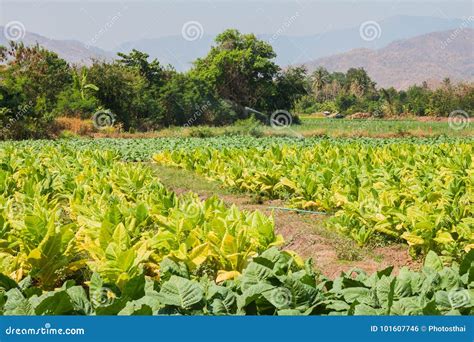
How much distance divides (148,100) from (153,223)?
34.2 meters

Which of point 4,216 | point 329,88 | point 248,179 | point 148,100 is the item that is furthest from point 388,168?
point 329,88

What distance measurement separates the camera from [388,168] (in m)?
9.56

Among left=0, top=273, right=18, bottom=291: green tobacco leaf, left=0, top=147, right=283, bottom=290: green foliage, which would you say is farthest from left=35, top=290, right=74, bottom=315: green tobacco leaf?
left=0, top=147, right=283, bottom=290: green foliage

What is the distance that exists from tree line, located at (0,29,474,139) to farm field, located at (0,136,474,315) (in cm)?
2070

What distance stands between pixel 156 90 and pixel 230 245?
39.7m

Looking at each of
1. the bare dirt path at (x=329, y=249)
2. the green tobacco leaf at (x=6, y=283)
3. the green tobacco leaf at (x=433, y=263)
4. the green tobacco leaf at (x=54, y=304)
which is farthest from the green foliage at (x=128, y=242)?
the green tobacco leaf at (x=433, y=263)

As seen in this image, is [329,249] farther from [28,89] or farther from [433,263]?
[28,89]

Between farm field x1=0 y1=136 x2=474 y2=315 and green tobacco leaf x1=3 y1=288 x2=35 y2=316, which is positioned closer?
green tobacco leaf x1=3 y1=288 x2=35 y2=316

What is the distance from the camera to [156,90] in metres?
43.4

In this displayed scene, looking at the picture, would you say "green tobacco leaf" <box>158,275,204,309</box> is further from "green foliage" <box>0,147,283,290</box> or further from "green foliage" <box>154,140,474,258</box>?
"green foliage" <box>154,140,474,258</box>

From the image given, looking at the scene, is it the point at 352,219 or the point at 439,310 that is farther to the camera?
the point at 352,219

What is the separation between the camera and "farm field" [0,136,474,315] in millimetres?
2957

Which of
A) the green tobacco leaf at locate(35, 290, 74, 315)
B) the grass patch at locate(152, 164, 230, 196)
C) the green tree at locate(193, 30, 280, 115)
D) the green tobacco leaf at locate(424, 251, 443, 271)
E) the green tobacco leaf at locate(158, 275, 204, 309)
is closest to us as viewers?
the green tobacco leaf at locate(35, 290, 74, 315)

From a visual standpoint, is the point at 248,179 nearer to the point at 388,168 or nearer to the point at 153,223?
the point at 388,168
